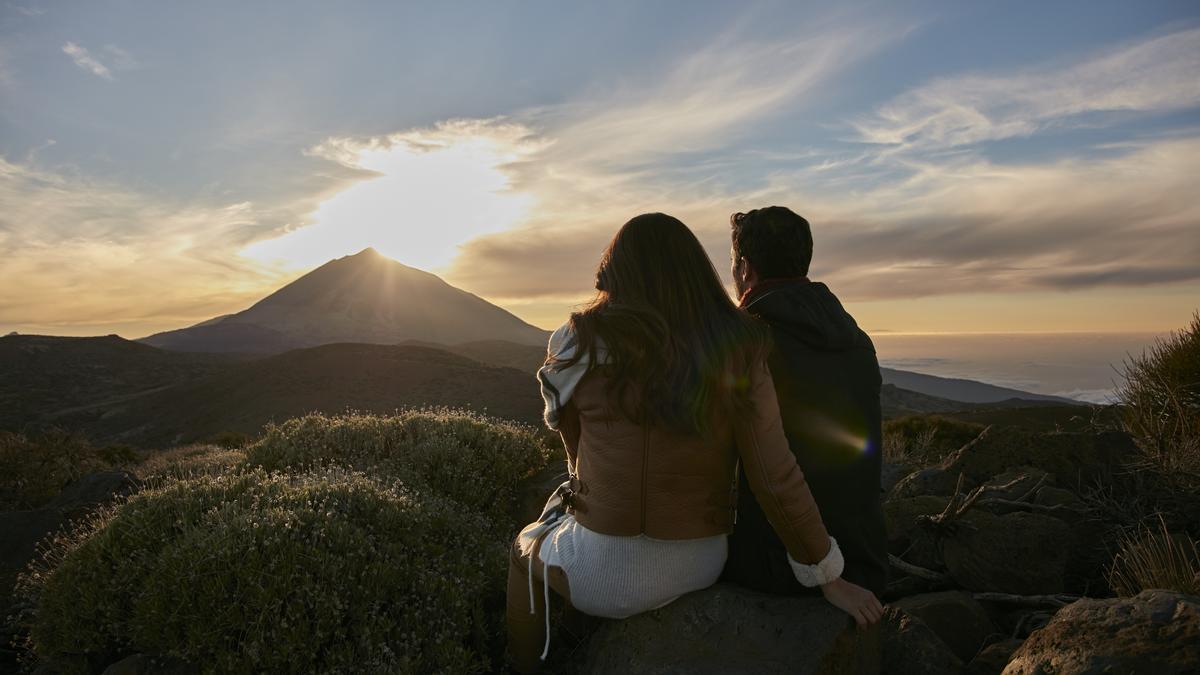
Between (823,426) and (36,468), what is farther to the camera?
(36,468)

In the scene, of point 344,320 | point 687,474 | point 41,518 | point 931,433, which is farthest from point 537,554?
point 344,320

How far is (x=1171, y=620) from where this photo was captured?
8.63ft

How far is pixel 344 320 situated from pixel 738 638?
580 ft

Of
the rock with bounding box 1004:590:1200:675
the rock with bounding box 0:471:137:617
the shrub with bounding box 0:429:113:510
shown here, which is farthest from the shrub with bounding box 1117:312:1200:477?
the shrub with bounding box 0:429:113:510

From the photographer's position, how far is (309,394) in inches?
1617

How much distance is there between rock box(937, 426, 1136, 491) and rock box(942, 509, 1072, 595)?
109cm

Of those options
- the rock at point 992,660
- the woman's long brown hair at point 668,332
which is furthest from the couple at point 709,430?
the rock at point 992,660

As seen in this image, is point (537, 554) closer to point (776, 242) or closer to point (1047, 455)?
point (776, 242)

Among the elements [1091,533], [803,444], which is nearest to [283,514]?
[803,444]

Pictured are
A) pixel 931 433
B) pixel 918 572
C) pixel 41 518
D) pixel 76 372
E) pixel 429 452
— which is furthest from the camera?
pixel 76 372

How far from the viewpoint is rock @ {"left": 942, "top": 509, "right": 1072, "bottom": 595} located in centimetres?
446

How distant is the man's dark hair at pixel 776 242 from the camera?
2994mm

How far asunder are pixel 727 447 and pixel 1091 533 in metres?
3.69

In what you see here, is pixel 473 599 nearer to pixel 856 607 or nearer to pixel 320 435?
pixel 856 607
